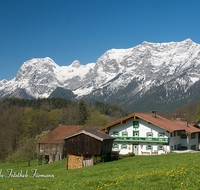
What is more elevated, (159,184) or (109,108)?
(109,108)

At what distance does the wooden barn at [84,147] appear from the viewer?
34.6 meters

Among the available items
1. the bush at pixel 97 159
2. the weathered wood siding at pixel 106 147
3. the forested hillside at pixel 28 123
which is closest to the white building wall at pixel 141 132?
the weathered wood siding at pixel 106 147

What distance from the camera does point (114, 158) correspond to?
3791cm

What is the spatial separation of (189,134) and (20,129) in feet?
188

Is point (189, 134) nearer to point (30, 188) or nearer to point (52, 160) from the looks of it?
point (52, 160)

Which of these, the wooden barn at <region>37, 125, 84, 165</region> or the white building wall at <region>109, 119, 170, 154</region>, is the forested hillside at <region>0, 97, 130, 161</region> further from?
the white building wall at <region>109, 119, 170, 154</region>

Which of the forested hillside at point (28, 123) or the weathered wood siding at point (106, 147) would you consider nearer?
the weathered wood siding at point (106, 147)

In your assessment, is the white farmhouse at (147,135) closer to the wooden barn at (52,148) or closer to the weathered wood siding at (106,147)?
the weathered wood siding at (106,147)

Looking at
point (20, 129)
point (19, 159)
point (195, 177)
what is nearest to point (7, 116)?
point (20, 129)

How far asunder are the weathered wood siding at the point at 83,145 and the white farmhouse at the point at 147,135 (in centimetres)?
1432

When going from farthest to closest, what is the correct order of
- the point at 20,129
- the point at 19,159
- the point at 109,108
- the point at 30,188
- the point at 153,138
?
the point at 109,108, the point at 20,129, the point at 19,159, the point at 153,138, the point at 30,188

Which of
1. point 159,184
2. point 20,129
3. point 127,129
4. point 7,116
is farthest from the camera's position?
point 7,116

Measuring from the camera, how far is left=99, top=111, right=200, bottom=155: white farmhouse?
44344mm

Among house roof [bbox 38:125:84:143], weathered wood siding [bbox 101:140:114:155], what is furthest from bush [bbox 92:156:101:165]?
house roof [bbox 38:125:84:143]
